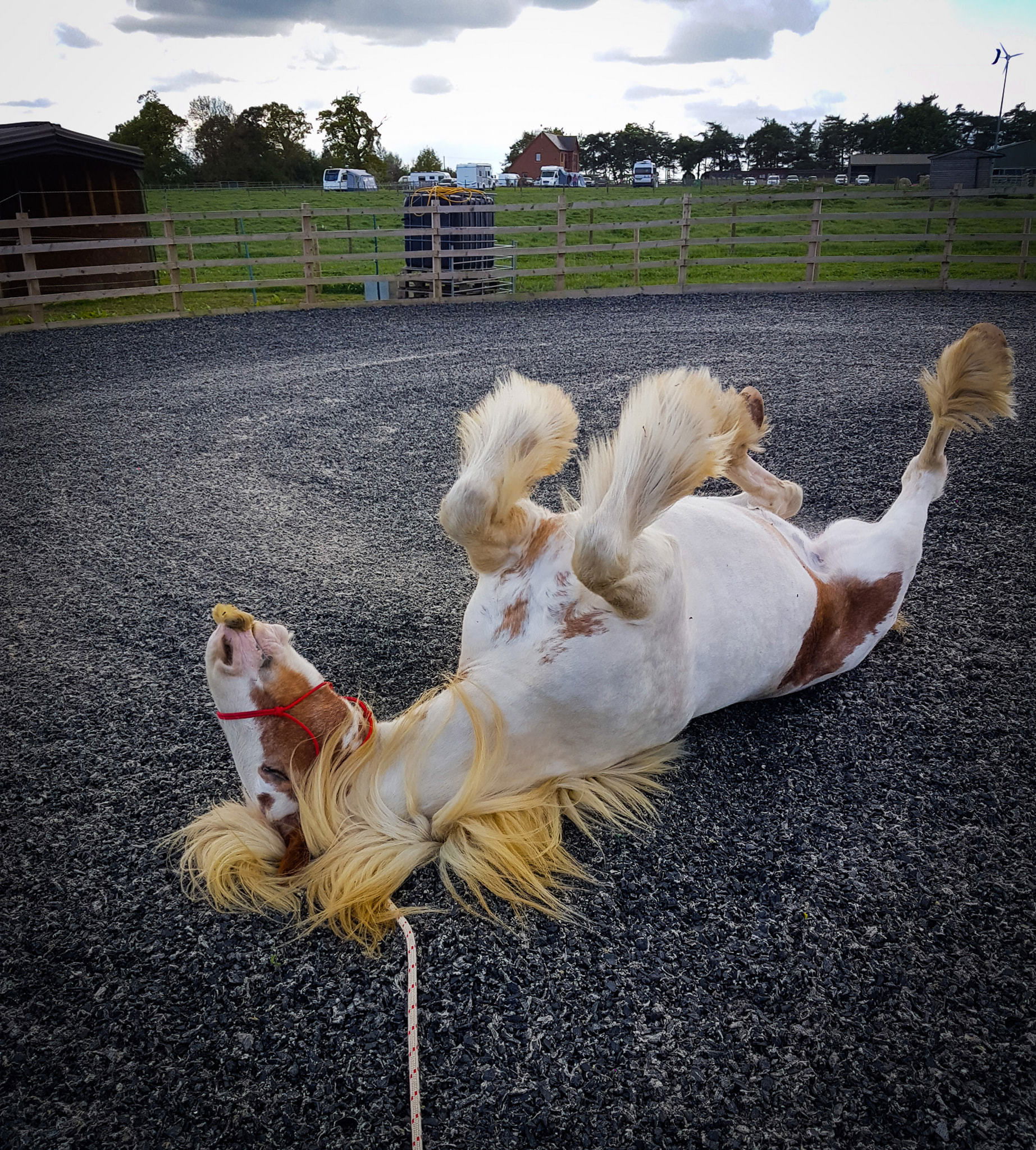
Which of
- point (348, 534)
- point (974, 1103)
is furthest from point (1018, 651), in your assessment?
point (348, 534)

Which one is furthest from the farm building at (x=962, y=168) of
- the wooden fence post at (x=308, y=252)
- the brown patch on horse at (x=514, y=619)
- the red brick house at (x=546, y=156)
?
the red brick house at (x=546, y=156)

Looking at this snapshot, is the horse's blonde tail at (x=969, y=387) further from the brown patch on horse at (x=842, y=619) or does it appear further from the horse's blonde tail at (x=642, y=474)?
the horse's blonde tail at (x=642, y=474)

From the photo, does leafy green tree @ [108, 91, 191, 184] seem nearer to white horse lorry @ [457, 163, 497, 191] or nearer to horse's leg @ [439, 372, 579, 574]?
white horse lorry @ [457, 163, 497, 191]

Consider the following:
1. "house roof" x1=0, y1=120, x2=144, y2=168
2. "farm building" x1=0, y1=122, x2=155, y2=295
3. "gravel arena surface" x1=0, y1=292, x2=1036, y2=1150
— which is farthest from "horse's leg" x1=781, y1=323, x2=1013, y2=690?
"house roof" x1=0, y1=120, x2=144, y2=168

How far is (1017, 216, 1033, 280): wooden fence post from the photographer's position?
39.2 feet

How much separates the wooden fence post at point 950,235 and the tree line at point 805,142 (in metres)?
30.9

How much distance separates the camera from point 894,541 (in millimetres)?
2596

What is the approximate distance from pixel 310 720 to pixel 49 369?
26.6 ft

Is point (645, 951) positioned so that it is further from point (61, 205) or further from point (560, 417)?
point (61, 205)

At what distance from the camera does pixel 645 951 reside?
1765mm

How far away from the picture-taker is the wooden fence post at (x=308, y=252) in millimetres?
11672

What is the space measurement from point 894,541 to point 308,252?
11.6 meters

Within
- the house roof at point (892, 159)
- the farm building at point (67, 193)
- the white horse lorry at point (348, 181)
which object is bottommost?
the farm building at point (67, 193)

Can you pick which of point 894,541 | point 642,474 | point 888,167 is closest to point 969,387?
point 894,541
